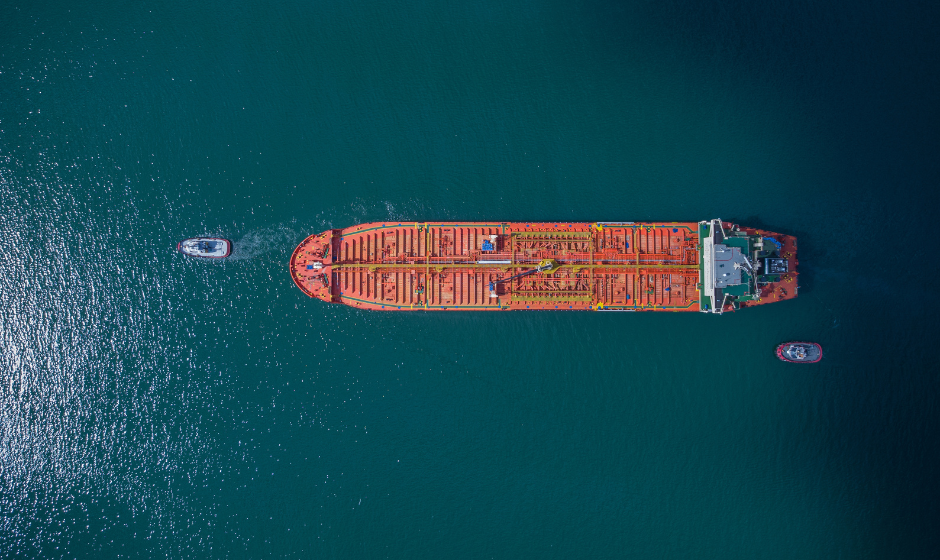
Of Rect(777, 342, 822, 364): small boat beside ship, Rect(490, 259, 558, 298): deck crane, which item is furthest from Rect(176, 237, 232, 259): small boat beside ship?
Rect(777, 342, 822, 364): small boat beside ship

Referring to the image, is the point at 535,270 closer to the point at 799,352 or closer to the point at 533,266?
the point at 533,266

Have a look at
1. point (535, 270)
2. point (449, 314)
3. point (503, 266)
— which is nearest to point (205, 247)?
point (449, 314)

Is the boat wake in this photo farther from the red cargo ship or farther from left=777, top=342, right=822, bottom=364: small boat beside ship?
left=777, top=342, right=822, bottom=364: small boat beside ship

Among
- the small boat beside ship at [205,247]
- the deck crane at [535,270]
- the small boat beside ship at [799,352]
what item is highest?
the small boat beside ship at [205,247]

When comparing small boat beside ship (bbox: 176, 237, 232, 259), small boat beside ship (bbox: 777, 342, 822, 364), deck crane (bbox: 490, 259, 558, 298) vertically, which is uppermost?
small boat beside ship (bbox: 176, 237, 232, 259)

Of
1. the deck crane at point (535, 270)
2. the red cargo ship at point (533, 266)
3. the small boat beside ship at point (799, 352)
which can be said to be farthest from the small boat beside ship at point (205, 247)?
the small boat beside ship at point (799, 352)

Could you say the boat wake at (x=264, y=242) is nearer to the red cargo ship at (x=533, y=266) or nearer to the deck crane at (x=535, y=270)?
the red cargo ship at (x=533, y=266)
